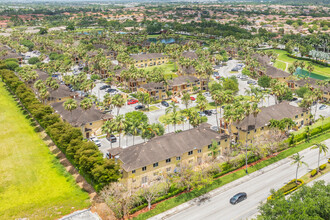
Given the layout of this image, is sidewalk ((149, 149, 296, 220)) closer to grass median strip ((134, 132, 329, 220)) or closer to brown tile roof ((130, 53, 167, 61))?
grass median strip ((134, 132, 329, 220))

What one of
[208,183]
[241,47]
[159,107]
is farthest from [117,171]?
[241,47]

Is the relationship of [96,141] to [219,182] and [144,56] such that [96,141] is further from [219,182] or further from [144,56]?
[144,56]

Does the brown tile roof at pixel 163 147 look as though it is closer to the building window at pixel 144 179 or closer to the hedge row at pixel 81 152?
the building window at pixel 144 179

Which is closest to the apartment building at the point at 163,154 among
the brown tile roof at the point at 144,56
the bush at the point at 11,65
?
the brown tile roof at the point at 144,56

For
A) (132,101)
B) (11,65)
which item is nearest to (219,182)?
(132,101)

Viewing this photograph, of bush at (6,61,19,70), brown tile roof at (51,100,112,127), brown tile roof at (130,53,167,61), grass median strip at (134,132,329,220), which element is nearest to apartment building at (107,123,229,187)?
grass median strip at (134,132,329,220)
